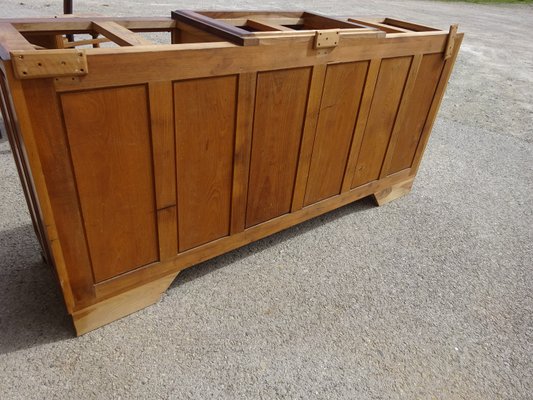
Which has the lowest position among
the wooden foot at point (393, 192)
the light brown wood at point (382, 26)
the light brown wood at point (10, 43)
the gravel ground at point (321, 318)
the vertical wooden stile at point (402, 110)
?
the gravel ground at point (321, 318)

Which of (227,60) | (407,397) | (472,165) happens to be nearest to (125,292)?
(227,60)

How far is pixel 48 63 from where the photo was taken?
1426 mm

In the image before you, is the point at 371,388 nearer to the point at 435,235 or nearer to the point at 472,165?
the point at 435,235

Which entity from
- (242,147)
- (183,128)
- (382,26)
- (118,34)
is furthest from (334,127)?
(118,34)

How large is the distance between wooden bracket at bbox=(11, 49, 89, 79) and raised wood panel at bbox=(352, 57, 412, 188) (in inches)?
74.6

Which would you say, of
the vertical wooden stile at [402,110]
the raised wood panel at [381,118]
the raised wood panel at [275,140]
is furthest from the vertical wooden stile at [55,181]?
the vertical wooden stile at [402,110]

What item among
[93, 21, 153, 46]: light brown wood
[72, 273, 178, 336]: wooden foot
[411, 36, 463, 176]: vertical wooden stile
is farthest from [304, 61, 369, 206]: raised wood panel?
[72, 273, 178, 336]: wooden foot

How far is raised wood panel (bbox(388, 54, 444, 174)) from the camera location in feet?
9.78

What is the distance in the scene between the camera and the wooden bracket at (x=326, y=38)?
7.04ft

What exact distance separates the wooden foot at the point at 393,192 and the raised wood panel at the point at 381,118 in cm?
25

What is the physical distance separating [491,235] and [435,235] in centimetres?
51

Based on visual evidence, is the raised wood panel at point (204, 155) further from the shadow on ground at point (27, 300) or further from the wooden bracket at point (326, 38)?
the shadow on ground at point (27, 300)

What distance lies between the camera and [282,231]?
306 cm

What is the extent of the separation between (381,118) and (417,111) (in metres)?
0.46
